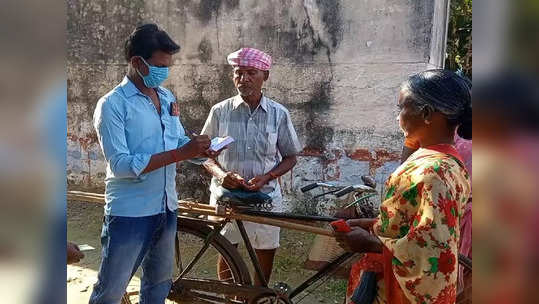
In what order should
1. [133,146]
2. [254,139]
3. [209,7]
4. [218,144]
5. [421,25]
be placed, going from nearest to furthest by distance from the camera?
[133,146], [218,144], [254,139], [421,25], [209,7]

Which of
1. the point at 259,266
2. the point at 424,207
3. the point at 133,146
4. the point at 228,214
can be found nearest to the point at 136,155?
the point at 133,146

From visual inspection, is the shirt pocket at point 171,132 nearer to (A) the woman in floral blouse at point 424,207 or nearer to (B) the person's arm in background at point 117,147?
(B) the person's arm in background at point 117,147

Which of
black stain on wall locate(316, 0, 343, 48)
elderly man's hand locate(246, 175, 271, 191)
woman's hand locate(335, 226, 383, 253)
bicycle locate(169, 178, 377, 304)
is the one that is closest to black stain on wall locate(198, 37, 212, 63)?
black stain on wall locate(316, 0, 343, 48)

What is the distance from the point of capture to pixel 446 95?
5.42ft

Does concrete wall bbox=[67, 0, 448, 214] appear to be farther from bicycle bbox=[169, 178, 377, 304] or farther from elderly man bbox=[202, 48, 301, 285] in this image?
bicycle bbox=[169, 178, 377, 304]

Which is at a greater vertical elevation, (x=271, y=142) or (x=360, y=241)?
(x=271, y=142)

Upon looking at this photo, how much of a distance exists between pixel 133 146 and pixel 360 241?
1131 millimetres

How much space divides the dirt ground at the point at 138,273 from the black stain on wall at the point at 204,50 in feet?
7.09

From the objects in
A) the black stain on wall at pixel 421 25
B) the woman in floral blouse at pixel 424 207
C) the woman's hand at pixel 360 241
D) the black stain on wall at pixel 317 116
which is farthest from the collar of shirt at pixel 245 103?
the black stain on wall at pixel 421 25

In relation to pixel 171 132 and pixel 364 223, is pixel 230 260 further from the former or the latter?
pixel 364 223

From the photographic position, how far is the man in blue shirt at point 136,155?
7.03 feet

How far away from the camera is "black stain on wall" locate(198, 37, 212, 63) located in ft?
17.6

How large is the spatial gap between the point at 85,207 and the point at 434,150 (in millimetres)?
5697
